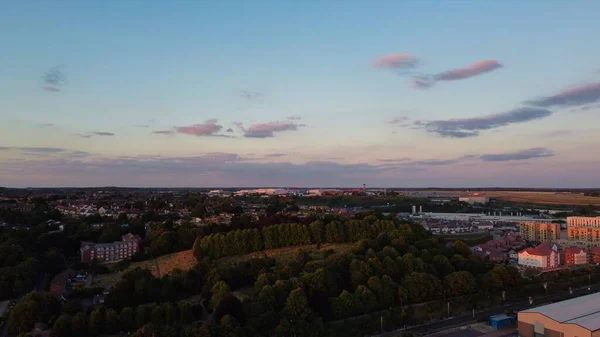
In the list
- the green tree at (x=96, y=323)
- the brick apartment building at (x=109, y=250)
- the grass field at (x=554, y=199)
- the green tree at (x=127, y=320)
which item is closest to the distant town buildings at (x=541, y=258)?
the green tree at (x=127, y=320)

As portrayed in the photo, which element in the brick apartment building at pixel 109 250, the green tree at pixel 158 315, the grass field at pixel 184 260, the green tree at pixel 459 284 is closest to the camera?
the green tree at pixel 158 315

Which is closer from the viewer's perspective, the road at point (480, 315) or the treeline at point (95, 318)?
the treeline at point (95, 318)

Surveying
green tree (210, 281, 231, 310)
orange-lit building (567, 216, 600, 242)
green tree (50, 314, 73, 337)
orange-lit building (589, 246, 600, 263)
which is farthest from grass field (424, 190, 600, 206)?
green tree (50, 314, 73, 337)

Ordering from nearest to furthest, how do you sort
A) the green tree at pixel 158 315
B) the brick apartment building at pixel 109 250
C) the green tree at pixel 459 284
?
1. the green tree at pixel 158 315
2. the green tree at pixel 459 284
3. the brick apartment building at pixel 109 250

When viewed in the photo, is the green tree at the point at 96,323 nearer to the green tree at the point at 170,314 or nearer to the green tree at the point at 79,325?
the green tree at the point at 79,325

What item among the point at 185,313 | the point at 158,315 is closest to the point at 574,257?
the point at 185,313

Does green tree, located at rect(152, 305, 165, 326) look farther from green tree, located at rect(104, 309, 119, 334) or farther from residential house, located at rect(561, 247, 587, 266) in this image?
residential house, located at rect(561, 247, 587, 266)

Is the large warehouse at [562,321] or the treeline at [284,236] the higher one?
the treeline at [284,236]

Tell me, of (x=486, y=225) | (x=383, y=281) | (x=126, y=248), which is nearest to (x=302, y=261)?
(x=383, y=281)
